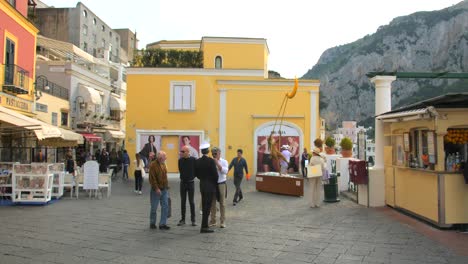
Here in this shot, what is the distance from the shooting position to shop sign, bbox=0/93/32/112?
18038 mm

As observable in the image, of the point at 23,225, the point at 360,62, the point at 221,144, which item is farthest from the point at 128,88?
the point at 360,62

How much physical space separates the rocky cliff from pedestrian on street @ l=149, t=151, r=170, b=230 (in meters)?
90.2

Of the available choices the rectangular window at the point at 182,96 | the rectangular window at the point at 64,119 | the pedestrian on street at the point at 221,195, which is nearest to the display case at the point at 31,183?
the pedestrian on street at the point at 221,195

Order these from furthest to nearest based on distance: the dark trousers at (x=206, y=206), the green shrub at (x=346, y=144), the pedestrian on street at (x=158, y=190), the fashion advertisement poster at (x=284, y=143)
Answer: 1. the fashion advertisement poster at (x=284, y=143)
2. the green shrub at (x=346, y=144)
3. the pedestrian on street at (x=158, y=190)
4. the dark trousers at (x=206, y=206)

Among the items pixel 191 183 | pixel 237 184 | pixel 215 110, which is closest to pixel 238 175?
pixel 237 184

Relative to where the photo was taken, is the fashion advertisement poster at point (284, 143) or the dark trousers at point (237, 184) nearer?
the dark trousers at point (237, 184)

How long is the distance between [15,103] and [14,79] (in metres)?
1.14

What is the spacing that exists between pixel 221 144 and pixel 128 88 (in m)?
6.22

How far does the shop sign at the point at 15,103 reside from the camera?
18.0m

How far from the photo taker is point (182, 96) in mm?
25109

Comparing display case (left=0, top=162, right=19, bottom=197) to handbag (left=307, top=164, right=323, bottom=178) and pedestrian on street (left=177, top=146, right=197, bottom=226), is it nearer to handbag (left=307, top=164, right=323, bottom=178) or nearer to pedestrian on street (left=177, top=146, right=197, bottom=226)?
pedestrian on street (left=177, top=146, right=197, bottom=226)

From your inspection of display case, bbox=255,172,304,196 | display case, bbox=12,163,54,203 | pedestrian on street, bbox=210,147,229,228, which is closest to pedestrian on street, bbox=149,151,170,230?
pedestrian on street, bbox=210,147,229,228

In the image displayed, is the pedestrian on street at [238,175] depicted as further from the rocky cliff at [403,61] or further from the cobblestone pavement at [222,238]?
the rocky cliff at [403,61]

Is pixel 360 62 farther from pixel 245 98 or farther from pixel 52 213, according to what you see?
pixel 52 213
